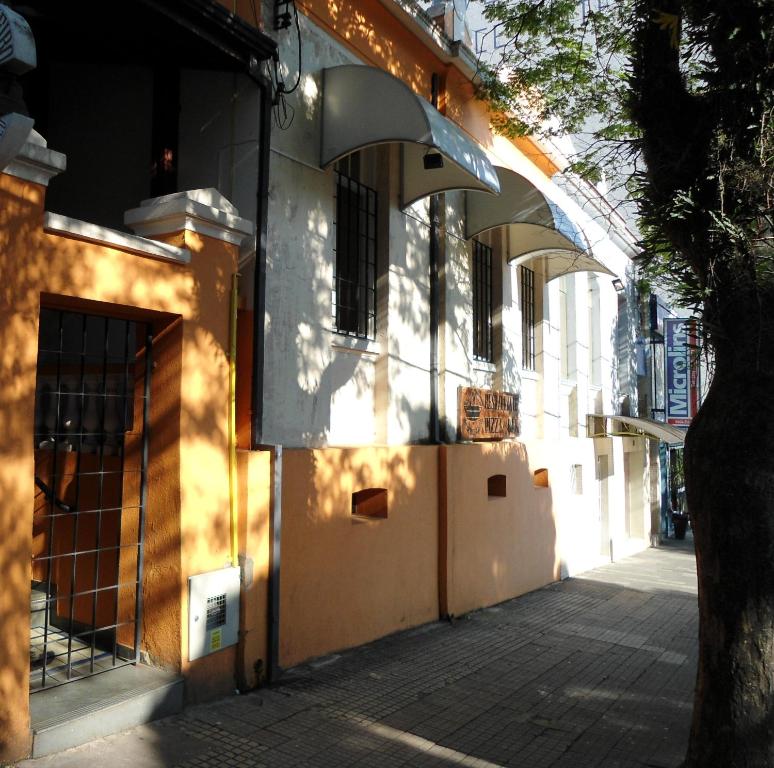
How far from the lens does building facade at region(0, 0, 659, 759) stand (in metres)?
5.33

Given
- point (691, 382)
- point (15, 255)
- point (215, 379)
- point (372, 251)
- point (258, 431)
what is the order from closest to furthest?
1. point (15, 255)
2. point (215, 379)
3. point (258, 431)
4. point (372, 251)
5. point (691, 382)

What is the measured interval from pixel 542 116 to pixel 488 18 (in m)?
1.55

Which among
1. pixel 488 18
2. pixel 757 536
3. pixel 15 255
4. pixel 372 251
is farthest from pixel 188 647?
pixel 488 18

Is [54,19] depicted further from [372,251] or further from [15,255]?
[372,251]

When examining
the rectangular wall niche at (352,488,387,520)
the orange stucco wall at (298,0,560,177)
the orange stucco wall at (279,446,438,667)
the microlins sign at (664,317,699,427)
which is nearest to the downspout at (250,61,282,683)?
the orange stucco wall at (279,446,438,667)

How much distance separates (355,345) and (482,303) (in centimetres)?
372

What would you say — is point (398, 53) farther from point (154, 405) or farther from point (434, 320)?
point (154, 405)

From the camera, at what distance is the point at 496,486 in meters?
11.1

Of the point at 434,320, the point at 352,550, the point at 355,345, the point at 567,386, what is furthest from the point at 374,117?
the point at 567,386

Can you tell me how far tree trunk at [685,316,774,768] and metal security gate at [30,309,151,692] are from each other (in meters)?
3.94

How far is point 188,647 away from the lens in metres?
5.64

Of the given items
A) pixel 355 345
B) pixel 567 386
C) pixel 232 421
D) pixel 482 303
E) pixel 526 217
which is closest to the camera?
pixel 232 421

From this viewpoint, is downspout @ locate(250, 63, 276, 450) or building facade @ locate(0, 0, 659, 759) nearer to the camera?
building facade @ locate(0, 0, 659, 759)

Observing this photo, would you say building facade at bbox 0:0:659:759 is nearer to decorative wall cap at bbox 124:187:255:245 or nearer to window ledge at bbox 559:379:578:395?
decorative wall cap at bbox 124:187:255:245
